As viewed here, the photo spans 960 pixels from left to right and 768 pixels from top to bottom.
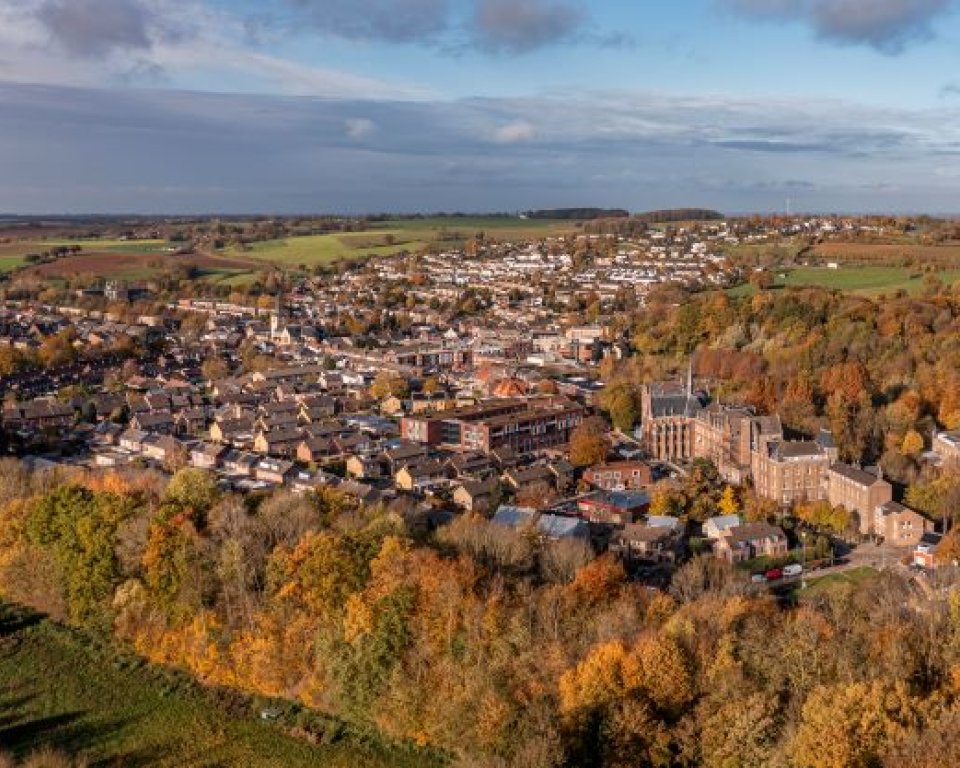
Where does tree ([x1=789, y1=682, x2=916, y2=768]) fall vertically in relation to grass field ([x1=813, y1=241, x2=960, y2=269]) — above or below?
below

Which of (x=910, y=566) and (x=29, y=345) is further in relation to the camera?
(x=29, y=345)

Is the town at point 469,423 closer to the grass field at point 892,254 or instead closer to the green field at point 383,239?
the grass field at point 892,254

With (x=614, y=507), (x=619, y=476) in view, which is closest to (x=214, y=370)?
(x=619, y=476)

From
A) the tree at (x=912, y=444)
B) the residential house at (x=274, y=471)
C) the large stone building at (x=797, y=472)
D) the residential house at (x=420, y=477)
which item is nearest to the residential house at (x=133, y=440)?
the residential house at (x=274, y=471)

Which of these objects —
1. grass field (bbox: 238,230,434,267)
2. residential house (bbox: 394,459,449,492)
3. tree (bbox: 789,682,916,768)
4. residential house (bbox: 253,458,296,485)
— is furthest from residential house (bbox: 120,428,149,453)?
grass field (bbox: 238,230,434,267)

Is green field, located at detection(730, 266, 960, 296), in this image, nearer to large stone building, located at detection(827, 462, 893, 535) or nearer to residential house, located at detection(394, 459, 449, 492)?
large stone building, located at detection(827, 462, 893, 535)

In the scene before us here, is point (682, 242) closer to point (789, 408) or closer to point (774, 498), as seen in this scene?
point (789, 408)

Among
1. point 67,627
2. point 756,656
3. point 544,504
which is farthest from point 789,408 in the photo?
point 67,627
